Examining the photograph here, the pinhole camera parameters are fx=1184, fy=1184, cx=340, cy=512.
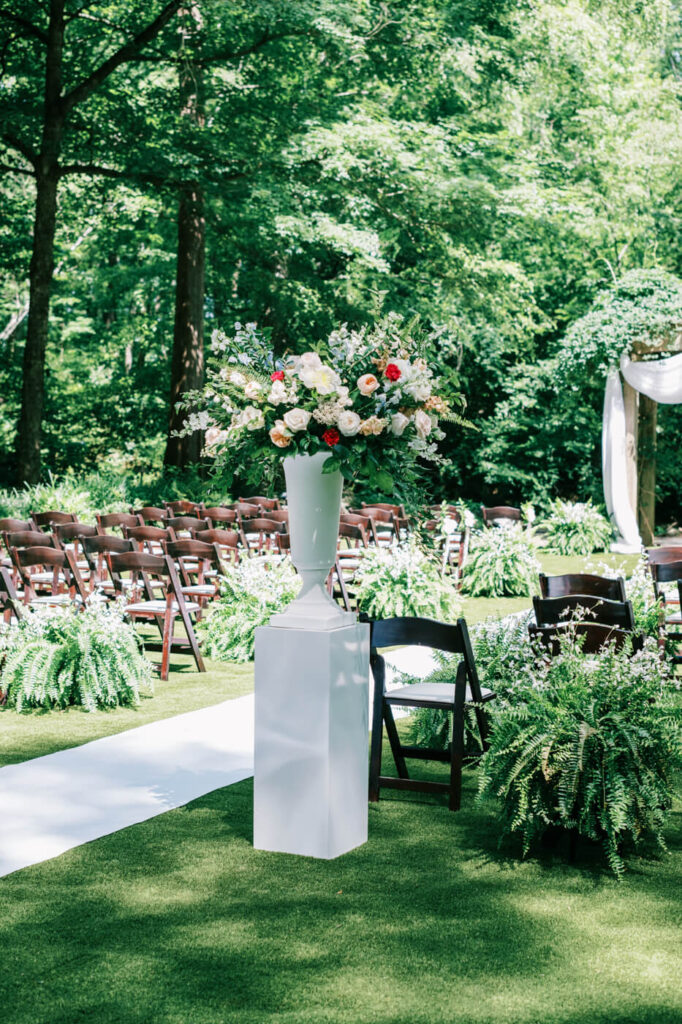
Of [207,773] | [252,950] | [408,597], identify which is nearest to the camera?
[252,950]

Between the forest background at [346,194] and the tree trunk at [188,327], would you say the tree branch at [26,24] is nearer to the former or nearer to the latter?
the forest background at [346,194]

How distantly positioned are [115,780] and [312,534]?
6.21 feet

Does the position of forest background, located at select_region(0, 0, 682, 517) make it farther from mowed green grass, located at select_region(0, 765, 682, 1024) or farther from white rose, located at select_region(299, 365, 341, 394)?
mowed green grass, located at select_region(0, 765, 682, 1024)

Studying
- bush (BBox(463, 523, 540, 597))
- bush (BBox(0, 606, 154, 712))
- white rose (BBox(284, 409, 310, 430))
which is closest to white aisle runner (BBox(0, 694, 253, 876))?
bush (BBox(0, 606, 154, 712))

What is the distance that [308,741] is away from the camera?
515 cm

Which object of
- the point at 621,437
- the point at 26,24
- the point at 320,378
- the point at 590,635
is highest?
the point at 26,24

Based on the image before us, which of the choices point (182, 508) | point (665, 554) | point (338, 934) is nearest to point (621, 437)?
point (182, 508)

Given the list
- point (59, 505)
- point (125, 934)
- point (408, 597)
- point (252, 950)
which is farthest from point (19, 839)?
point (59, 505)

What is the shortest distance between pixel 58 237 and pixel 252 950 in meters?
29.6

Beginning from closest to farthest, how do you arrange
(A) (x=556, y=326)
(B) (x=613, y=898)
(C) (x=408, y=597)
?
(B) (x=613, y=898)
(C) (x=408, y=597)
(A) (x=556, y=326)

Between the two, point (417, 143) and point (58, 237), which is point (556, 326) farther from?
point (58, 237)

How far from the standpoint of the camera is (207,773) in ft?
21.0

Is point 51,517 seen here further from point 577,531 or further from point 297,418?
point 577,531

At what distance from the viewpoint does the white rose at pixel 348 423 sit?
16.5 feet
